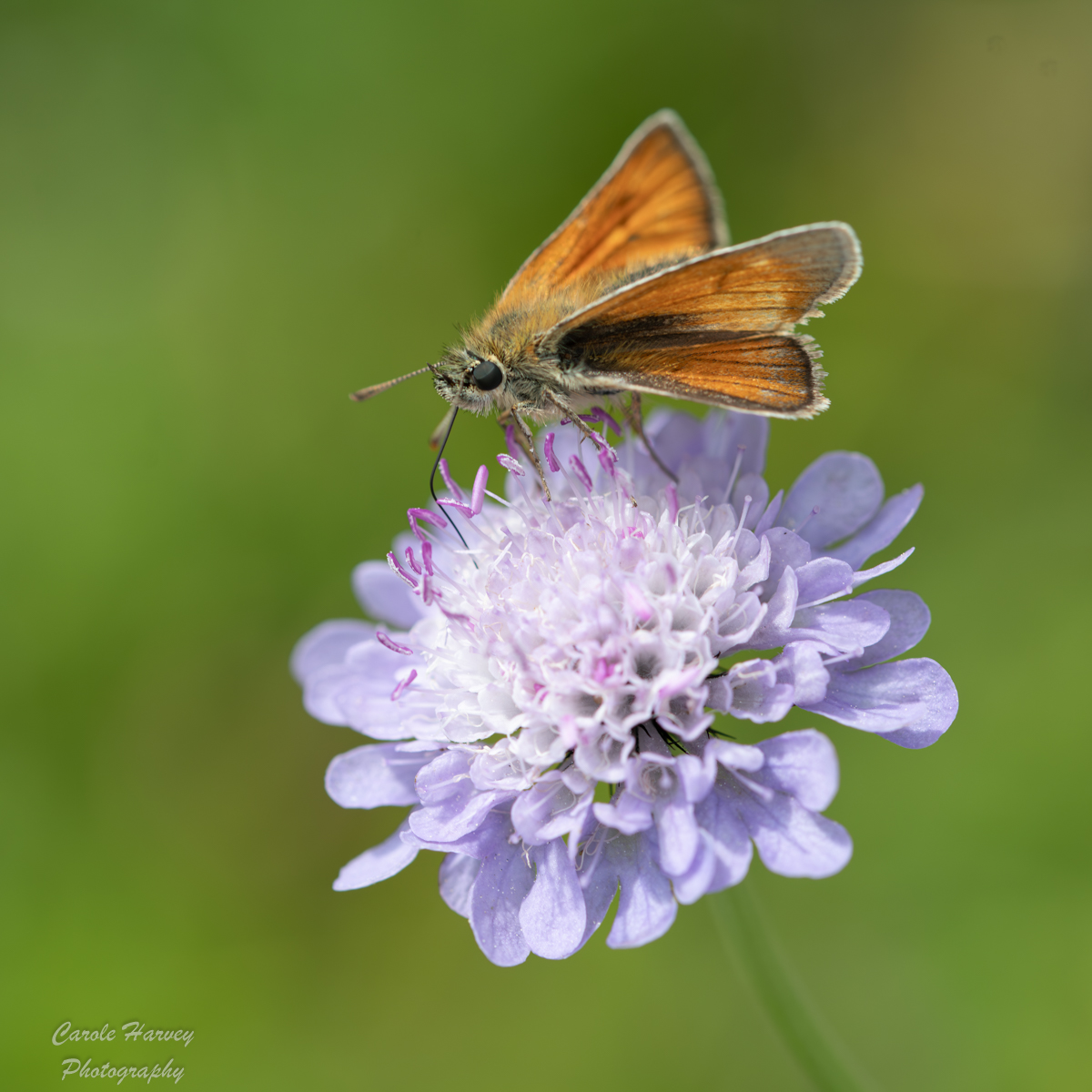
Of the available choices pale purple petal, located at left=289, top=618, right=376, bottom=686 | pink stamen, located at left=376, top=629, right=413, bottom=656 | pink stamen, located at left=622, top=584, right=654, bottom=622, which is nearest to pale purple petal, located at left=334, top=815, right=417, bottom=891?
pink stamen, located at left=376, top=629, right=413, bottom=656

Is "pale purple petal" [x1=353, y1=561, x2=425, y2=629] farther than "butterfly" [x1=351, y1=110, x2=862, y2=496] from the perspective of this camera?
Yes

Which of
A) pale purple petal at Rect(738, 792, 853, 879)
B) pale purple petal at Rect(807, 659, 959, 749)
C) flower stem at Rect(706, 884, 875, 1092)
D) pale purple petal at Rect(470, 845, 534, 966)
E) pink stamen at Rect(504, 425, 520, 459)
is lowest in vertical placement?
flower stem at Rect(706, 884, 875, 1092)

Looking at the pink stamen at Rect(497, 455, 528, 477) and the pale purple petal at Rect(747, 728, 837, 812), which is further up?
the pink stamen at Rect(497, 455, 528, 477)

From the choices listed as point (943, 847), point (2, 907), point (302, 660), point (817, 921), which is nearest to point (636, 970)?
Result: point (817, 921)

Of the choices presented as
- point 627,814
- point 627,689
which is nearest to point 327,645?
point 627,689

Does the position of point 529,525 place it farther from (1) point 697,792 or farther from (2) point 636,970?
(2) point 636,970

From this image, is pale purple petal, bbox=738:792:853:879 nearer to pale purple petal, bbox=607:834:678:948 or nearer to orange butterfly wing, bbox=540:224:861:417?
pale purple petal, bbox=607:834:678:948
